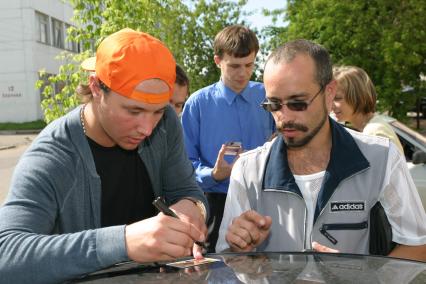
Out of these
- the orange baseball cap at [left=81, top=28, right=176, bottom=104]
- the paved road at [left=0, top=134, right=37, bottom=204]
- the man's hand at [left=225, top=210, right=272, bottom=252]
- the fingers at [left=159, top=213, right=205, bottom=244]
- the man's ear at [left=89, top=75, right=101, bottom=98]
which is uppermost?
the orange baseball cap at [left=81, top=28, right=176, bottom=104]

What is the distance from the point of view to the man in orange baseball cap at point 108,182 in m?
1.73

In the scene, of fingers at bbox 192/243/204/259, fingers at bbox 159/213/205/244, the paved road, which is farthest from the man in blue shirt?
the paved road

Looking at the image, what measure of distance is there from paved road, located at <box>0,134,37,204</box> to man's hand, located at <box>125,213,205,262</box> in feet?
30.7

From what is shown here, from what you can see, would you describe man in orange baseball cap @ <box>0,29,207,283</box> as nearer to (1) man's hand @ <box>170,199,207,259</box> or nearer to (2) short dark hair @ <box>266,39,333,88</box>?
(1) man's hand @ <box>170,199,207,259</box>

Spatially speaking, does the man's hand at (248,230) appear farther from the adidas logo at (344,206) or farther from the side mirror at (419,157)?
the side mirror at (419,157)

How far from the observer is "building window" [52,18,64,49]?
38562 millimetres

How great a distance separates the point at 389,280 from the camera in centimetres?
161

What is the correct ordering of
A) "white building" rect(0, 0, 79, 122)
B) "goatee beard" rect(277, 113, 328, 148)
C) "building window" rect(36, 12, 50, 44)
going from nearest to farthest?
1. "goatee beard" rect(277, 113, 328, 148)
2. "white building" rect(0, 0, 79, 122)
3. "building window" rect(36, 12, 50, 44)

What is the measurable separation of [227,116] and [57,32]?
3726cm

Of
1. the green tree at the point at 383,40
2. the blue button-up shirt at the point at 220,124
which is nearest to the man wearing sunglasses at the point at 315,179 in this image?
the blue button-up shirt at the point at 220,124

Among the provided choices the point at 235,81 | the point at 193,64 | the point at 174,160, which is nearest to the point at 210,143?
the point at 235,81

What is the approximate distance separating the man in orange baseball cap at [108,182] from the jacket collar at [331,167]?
1.09 ft

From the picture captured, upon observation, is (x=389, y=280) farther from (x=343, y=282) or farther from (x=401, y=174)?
(x=401, y=174)

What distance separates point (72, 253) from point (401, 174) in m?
1.40
